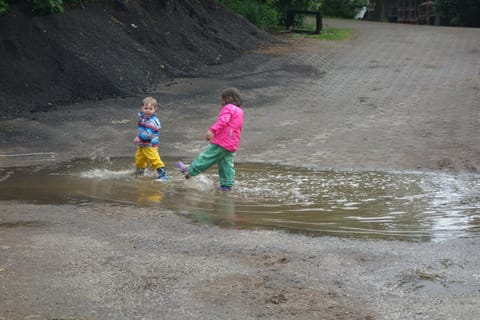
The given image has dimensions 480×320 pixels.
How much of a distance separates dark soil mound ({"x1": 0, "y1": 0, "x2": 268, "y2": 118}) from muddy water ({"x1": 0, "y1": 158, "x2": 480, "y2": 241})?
173 inches

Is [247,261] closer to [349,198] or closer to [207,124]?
[349,198]

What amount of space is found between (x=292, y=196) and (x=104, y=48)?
9014 mm

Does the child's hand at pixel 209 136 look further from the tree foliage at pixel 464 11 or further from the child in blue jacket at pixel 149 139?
the tree foliage at pixel 464 11

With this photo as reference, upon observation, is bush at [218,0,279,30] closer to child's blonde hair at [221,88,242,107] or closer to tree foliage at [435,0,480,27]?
tree foliage at [435,0,480,27]

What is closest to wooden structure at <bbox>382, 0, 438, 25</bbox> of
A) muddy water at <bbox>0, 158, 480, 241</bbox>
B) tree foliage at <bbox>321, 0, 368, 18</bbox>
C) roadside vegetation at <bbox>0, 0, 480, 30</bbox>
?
roadside vegetation at <bbox>0, 0, 480, 30</bbox>

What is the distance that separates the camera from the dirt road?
6195 mm

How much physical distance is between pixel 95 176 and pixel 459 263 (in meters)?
5.42

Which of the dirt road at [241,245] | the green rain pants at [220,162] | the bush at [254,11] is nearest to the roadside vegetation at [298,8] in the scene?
the bush at [254,11]

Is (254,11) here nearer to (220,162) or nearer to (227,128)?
(227,128)

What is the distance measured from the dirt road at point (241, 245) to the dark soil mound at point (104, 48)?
2.53 ft

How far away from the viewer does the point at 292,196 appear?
32.4 ft

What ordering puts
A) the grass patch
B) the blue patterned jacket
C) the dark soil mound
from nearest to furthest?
the blue patterned jacket → the dark soil mound → the grass patch

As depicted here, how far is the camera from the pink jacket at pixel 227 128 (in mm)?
10453

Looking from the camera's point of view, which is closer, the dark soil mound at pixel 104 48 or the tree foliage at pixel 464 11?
the dark soil mound at pixel 104 48
